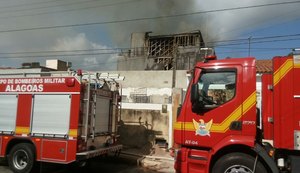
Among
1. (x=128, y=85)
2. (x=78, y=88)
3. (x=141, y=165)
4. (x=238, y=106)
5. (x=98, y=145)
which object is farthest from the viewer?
(x=128, y=85)

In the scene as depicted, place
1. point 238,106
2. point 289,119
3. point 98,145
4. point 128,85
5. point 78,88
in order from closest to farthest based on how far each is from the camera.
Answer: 1. point 289,119
2. point 238,106
3. point 78,88
4. point 98,145
5. point 128,85

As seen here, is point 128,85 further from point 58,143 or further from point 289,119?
point 289,119

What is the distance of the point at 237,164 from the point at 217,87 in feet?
5.41

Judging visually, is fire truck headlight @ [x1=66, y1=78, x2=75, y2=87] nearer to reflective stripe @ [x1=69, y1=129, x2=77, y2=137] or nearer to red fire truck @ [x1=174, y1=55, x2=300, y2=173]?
reflective stripe @ [x1=69, y1=129, x2=77, y2=137]

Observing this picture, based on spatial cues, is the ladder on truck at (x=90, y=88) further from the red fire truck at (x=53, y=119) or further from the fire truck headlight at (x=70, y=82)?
the fire truck headlight at (x=70, y=82)

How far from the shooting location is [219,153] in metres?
7.12

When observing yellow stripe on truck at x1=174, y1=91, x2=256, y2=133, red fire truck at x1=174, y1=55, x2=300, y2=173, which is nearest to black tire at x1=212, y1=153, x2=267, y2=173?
red fire truck at x1=174, y1=55, x2=300, y2=173

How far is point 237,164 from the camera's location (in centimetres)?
677

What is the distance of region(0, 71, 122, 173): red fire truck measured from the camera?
9391mm

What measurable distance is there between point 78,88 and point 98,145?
1993 mm

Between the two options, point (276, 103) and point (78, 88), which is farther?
point (78, 88)

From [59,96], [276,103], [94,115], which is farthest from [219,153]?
[59,96]

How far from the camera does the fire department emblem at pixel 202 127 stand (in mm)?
7219

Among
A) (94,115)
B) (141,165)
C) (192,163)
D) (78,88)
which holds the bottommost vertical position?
(141,165)
